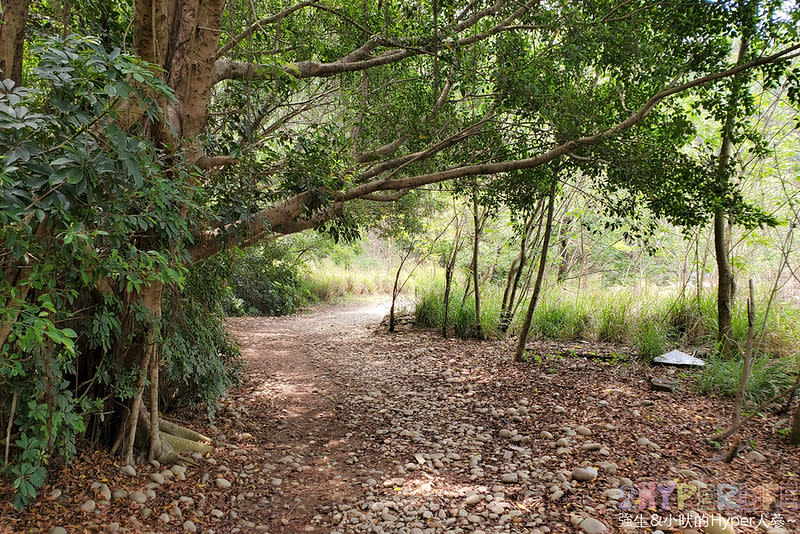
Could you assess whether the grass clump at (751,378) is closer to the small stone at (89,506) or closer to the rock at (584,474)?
the rock at (584,474)

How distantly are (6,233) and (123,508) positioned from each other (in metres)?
1.95

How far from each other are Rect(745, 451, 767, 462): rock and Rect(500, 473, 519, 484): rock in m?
1.64

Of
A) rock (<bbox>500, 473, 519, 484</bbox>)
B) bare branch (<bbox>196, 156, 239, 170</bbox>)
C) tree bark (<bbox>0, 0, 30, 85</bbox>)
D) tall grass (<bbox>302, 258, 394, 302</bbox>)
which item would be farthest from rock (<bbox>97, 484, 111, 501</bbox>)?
tall grass (<bbox>302, 258, 394, 302</bbox>)

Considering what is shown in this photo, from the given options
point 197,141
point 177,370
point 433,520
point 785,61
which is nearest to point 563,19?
point 785,61

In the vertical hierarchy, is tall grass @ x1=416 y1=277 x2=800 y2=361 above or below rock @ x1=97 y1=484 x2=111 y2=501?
above

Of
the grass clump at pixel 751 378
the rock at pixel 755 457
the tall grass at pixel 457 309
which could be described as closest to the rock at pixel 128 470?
the rock at pixel 755 457

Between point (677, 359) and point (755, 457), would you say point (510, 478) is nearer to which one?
point (755, 457)

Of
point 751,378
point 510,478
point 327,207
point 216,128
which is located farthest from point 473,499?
point 216,128

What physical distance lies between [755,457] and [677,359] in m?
2.21

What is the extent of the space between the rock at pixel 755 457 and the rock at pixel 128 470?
4.26m

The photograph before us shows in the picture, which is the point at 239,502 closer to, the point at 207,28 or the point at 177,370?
the point at 177,370

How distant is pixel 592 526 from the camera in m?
2.72

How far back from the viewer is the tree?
185 centimetres

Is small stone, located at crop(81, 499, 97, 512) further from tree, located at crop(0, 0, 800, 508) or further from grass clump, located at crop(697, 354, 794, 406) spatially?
grass clump, located at crop(697, 354, 794, 406)
